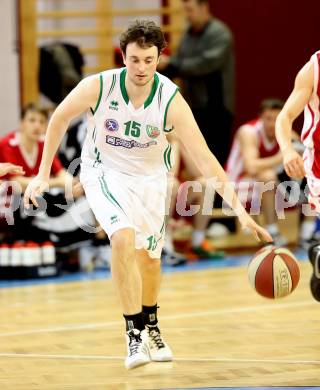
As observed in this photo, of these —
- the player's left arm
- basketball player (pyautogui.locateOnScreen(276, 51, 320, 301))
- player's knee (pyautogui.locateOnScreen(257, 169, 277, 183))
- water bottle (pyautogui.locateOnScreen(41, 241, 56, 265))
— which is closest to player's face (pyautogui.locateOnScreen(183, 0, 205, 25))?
player's knee (pyautogui.locateOnScreen(257, 169, 277, 183))

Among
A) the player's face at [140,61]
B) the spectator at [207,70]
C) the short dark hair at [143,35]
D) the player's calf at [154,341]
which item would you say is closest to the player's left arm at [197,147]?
the player's face at [140,61]

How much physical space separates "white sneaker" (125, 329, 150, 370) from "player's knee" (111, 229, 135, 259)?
1.40ft

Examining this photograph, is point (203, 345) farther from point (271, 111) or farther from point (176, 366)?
point (271, 111)

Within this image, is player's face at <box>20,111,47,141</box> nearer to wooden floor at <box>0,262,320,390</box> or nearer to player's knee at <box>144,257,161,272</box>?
wooden floor at <box>0,262,320,390</box>

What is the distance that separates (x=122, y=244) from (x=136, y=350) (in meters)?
0.58

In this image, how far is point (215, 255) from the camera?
973 cm

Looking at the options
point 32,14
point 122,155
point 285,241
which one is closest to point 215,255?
point 285,241

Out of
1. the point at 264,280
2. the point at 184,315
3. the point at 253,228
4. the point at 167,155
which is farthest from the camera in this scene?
the point at 184,315

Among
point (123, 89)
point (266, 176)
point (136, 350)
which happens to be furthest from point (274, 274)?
point (266, 176)

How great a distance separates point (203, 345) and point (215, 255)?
3.94 m

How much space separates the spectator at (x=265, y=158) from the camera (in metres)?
9.67

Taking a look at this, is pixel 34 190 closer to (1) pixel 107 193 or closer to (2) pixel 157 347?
(1) pixel 107 193

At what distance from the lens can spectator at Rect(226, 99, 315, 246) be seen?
9672 mm

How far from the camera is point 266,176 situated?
31.9 ft
